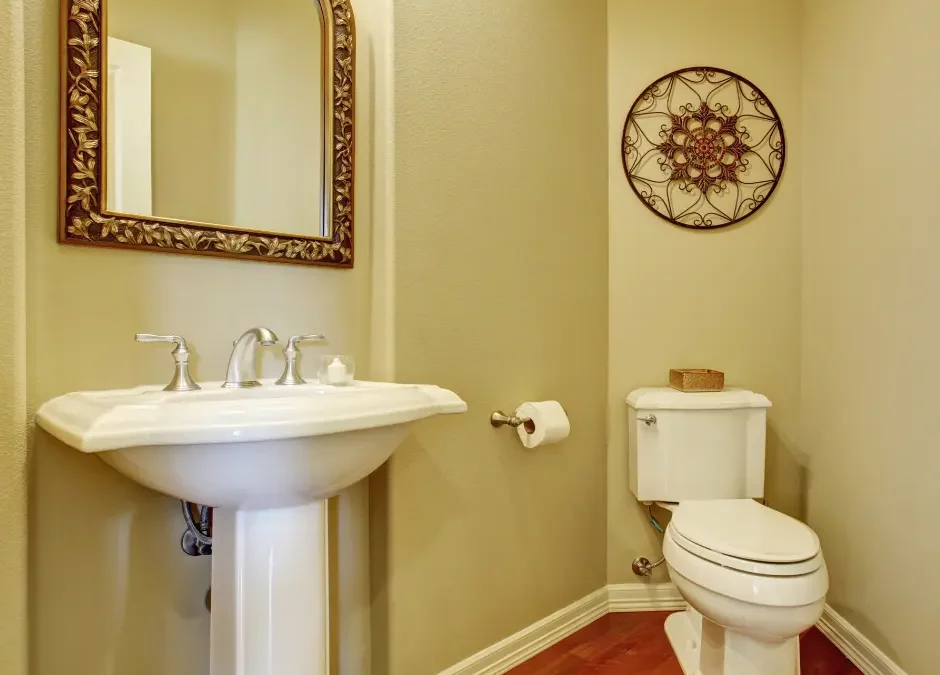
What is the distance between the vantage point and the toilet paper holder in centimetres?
162

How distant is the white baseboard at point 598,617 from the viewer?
5.22 ft

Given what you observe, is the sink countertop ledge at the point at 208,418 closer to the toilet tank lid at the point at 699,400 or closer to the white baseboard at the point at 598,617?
the white baseboard at the point at 598,617

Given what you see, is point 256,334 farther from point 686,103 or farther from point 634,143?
point 686,103

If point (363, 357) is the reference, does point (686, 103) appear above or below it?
above

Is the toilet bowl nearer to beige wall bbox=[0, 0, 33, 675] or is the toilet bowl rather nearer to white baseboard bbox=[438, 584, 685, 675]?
white baseboard bbox=[438, 584, 685, 675]

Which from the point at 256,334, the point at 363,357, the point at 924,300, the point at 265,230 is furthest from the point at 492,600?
the point at 924,300

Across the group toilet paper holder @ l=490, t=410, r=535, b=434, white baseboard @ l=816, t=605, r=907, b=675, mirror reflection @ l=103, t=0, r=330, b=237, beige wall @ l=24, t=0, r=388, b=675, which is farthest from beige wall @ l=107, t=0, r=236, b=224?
white baseboard @ l=816, t=605, r=907, b=675

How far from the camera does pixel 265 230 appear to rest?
1.29m

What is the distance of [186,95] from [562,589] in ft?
5.70

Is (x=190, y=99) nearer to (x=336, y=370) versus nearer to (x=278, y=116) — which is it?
(x=278, y=116)

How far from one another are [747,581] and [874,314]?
90cm

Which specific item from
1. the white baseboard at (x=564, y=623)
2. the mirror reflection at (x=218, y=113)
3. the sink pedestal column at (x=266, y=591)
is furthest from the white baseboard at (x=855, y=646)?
the mirror reflection at (x=218, y=113)

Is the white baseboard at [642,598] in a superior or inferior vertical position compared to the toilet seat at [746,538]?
inferior

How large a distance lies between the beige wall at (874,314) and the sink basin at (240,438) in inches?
53.2
